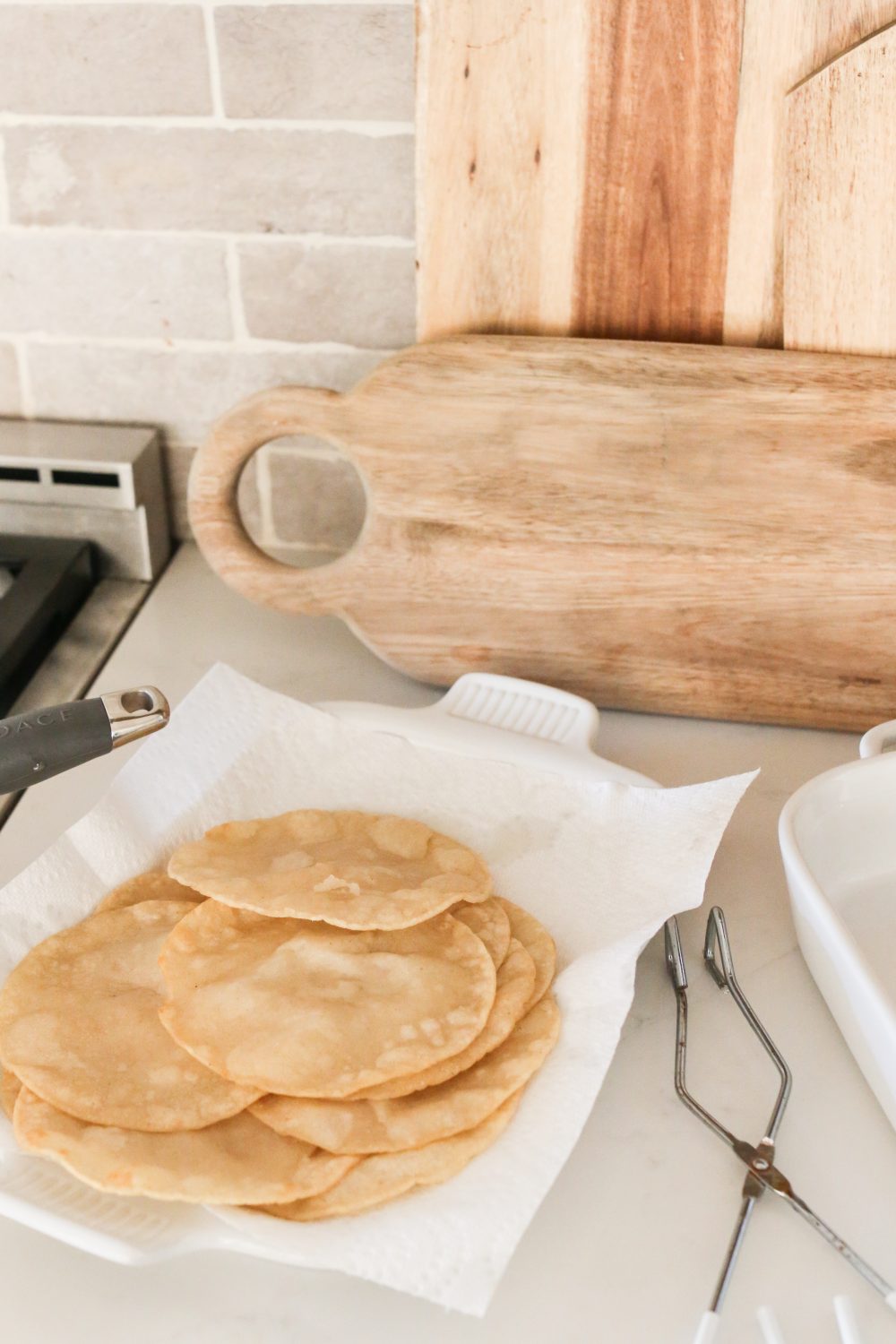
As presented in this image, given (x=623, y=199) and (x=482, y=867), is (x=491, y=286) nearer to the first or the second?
(x=623, y=199)

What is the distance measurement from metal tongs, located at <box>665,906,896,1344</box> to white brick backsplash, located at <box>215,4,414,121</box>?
2.10 ft

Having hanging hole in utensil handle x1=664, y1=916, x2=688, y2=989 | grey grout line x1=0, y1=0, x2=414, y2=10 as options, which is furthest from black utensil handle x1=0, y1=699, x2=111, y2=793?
grey grout line x1=0, y1=0, x2=414, y2=10

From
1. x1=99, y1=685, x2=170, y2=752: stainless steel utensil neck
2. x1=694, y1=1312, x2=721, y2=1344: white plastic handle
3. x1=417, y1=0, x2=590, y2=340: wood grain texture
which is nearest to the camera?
x1=694, y1=1312, x2=721, y2=1344: white plastic handle

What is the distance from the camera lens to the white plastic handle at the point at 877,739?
0.74 metres

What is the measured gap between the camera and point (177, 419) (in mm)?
1086

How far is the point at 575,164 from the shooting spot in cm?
84

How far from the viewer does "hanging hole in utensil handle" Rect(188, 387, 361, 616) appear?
873 millimetres

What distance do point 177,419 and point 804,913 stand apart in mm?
705

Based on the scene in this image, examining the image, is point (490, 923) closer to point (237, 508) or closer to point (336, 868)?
point (336, 868)

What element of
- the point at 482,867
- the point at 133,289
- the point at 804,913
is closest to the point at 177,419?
the point at 133,289

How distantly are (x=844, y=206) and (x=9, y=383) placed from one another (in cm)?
71

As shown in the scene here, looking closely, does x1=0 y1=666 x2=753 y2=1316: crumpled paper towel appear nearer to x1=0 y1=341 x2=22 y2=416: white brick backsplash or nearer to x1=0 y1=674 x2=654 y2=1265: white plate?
x1=0 y1=674 x2=654 y2=1265: white plate

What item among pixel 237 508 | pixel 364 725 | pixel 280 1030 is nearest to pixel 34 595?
pixel 237 508

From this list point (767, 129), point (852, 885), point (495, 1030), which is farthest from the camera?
point (767, 129)
